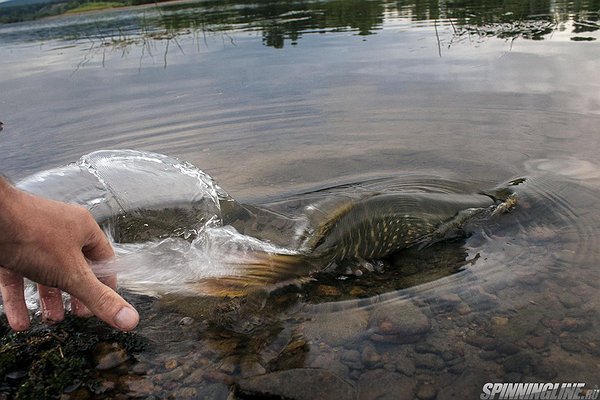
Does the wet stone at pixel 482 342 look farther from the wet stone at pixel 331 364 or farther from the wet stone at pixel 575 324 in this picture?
the wet stone at pixel 331 364

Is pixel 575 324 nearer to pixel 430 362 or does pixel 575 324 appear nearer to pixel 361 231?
pixel 430 362

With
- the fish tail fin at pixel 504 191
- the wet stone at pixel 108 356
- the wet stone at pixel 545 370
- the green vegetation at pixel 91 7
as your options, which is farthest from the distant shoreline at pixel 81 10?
the wet stone at pixel 545 370

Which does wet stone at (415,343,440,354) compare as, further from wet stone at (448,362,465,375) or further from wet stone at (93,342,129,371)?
wet stone at (93,342,129,371)

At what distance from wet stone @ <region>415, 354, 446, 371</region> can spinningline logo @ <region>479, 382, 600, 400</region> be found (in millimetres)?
185

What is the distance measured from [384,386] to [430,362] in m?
0.23

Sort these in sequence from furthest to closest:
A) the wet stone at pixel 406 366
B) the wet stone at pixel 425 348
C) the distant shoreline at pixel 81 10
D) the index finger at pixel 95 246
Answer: the distant shoreline at pixel 81 10
the wet stone at pixel 425 348
the wet stone at pixel 406 366
the index finger at pixel 95 246

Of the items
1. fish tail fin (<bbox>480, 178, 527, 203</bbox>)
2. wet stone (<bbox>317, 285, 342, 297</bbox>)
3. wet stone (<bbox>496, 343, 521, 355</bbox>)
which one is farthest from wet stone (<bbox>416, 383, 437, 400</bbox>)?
fish tail fin (<bbox>480, 178, 527, 203</bbox>)

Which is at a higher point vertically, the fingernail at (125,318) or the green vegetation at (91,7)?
the green vegetation at (91,7)

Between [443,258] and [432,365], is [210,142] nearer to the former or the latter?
[443,258]

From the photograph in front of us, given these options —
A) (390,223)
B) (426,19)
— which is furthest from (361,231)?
(426,19)

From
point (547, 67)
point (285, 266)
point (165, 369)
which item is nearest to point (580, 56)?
point (547, 67)

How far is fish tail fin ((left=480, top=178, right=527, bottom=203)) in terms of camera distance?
11.1ft

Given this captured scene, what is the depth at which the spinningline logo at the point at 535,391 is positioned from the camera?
5.96 ft

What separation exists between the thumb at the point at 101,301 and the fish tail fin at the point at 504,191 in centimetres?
252
